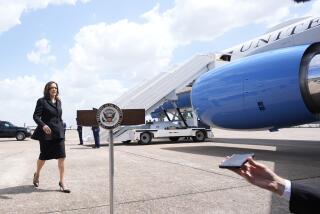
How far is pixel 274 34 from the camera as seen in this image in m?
14.9

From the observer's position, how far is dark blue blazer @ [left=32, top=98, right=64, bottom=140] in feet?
23.9

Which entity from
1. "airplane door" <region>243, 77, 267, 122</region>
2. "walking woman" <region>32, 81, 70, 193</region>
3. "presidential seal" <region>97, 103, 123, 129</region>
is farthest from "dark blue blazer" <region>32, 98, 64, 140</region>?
"airplane door" <region>243, 77, 267, 122</region>

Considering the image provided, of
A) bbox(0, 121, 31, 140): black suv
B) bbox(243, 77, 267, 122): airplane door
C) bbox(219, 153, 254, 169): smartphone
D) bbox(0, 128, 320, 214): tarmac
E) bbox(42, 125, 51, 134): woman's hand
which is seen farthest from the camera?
bbox(0, 121, 31, 140): black suv

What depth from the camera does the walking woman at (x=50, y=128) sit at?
7270 millimetres

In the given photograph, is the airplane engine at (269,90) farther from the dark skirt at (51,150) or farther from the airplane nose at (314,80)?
the dark skirt at (51,150)

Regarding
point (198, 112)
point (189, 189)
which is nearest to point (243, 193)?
point (189, 189)

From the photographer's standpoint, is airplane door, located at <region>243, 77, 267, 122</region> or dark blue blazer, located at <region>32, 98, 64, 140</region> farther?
airplane door, located at <region>243, 77, 267, 122</region>

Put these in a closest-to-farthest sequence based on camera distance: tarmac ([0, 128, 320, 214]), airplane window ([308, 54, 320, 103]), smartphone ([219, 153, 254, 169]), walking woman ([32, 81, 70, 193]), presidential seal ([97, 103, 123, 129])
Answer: smartphone ([219, 153, 254, 169]), presidential seal ([97, 103, 123, 129]), tarmac ([0, 128, 320, 214]), walking woman ([32, 81, 70, 193]), airplane window ([308, 54, 320, 103])

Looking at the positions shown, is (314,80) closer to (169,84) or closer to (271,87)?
(271,87)

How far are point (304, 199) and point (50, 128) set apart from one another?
5996mm

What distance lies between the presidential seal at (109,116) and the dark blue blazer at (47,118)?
2.17 m

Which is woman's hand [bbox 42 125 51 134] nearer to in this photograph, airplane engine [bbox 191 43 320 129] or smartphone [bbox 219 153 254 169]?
smartphone [bbox 219 153 254 169]

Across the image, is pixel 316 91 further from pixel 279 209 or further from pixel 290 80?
pixel 279 209

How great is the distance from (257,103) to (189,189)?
524 cm
